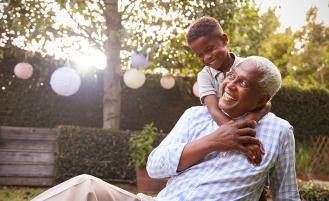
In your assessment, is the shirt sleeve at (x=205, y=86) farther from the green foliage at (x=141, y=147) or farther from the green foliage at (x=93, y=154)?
the green foliage at (x=93, y=154)

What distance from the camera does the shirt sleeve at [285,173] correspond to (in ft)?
5.75

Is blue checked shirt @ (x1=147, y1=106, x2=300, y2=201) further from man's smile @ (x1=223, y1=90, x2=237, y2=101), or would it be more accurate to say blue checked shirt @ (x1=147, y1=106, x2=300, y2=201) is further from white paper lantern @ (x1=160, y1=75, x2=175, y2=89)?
white paper lantern @ (x1=160, y1=75, x2=175, y2=89)

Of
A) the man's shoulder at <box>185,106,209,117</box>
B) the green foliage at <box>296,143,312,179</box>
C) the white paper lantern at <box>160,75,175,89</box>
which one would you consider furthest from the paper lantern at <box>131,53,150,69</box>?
the man's shoulder at <box>185,106,209,117</box>

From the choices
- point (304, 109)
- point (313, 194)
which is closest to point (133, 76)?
point (313, 194)

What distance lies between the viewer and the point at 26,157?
797 cm

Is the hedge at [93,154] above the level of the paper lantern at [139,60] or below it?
below

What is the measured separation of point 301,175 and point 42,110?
21.3 ft

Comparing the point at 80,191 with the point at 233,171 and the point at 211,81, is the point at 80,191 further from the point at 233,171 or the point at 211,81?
the point at 211,81

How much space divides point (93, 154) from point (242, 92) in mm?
6473

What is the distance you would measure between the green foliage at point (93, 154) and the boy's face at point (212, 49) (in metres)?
4.94

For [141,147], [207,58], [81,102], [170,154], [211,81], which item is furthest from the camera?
[81,102]

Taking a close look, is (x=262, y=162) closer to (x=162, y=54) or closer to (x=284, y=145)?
(x=284, y=145)

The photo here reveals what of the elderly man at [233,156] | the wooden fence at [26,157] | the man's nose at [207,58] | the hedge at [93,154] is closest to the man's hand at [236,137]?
the elderly man at [233,156]

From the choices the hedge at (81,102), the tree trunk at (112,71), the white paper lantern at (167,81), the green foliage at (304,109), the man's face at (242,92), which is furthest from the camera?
the green foliage at (304,109)
